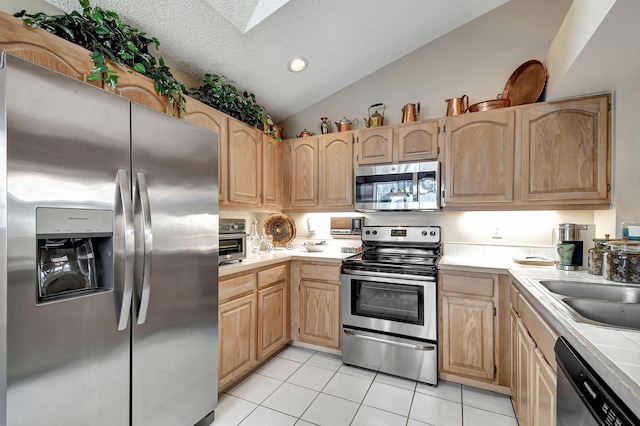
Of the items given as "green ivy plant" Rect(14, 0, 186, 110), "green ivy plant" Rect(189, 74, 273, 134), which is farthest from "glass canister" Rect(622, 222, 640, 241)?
"green ivy plant" Rect(14, 0, 186, 110)

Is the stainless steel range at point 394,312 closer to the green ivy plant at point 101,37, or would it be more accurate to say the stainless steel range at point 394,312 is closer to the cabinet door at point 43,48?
the green ivy plant at point 101,37

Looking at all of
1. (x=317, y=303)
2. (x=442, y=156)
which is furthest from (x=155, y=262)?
(x=442, y=156)

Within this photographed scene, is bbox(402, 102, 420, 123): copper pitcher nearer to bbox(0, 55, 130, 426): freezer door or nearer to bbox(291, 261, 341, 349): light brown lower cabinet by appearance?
bbox(291, 261, 341, 349): light brown lower cabinet

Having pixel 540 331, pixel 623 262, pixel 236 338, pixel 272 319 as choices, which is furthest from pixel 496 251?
pixel 236 338

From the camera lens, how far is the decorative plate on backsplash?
10.4 ft

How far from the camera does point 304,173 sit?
3.02 m

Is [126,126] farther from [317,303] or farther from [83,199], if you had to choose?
[317,303]

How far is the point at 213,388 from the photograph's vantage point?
1.72 m

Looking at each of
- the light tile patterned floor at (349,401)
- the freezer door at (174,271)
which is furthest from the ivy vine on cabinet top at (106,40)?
the light tile patterned floor at (349,401)

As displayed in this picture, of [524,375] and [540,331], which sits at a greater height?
[540,331]

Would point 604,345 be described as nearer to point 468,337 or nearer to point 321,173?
point 468,337

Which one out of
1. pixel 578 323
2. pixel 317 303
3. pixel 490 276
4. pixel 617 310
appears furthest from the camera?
pixel 317 303

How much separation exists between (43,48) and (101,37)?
0.32m

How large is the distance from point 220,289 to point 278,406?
0.87 m
